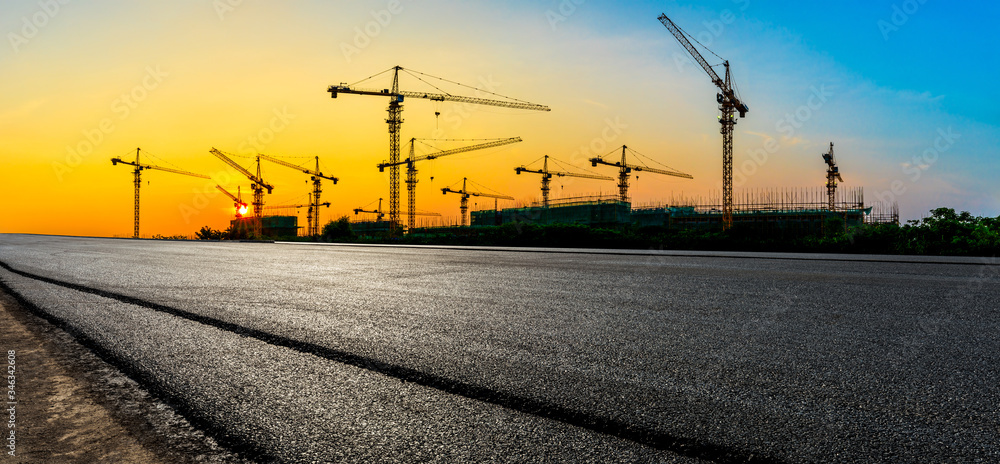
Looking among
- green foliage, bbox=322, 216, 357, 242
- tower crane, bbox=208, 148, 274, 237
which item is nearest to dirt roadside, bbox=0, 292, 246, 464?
green foliage, bbox=322, 216, 357, 242

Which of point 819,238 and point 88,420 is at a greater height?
point 819,238

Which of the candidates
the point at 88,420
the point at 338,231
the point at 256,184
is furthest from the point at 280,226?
the point at 88,420

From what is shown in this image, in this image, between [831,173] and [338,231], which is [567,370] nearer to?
[338,231]

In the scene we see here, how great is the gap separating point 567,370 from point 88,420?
2697 mm

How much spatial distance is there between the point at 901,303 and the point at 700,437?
5808mm

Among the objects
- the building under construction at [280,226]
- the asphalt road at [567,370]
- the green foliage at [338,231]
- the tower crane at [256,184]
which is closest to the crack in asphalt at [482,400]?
the asphalt road at [567,370]

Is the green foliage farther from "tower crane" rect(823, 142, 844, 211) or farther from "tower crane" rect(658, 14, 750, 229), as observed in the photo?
"tower crane" rect(823, 142, 844, 211)

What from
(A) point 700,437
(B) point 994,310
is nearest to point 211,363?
(A) point 700,437

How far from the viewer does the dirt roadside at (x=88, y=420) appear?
246 cm

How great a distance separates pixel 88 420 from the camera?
2.89m

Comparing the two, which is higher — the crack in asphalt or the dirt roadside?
the crack in asphalt

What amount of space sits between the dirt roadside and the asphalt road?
15 centimetres

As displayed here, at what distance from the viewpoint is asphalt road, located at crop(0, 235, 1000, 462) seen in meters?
2.48

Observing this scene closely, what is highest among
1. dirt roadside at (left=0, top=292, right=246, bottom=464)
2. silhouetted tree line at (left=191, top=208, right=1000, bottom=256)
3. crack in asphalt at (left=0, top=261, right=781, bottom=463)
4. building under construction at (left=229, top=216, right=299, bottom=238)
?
building under construction at (left=229, top=216, right=299, bottom=238)
